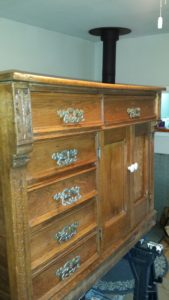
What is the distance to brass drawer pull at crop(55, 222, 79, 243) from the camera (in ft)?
2.91

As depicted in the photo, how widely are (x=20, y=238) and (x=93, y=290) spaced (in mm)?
743

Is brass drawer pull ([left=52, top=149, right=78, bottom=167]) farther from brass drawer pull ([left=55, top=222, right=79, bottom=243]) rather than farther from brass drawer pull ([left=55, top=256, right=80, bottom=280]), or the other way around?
brass drawer pull ([left=55, top=256, right=80, bottom=280])

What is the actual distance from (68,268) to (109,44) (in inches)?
83.3

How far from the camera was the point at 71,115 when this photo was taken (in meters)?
0.87

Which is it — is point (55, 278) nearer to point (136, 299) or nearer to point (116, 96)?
point (136, 299)

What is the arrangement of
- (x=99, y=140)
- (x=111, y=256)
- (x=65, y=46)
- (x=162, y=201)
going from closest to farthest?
1. (x=99, y=140)
2. (x=111, y=256)
3. (x=65, y=46)
4. (x=162, y=201)

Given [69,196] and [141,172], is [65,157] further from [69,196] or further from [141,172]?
[141,172]

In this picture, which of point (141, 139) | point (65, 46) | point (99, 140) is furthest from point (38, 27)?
point (99, 140)

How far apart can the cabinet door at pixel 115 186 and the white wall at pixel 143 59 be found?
1.71m

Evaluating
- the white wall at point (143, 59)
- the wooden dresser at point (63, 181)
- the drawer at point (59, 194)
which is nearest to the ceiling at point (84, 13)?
the white wall at point (143, 59)

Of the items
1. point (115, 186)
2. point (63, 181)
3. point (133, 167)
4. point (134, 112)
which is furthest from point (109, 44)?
point (63, 181)

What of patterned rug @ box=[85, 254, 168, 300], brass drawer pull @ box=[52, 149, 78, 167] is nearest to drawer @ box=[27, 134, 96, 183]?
brass drawer pull @ box=[52, 149, 78, 167]

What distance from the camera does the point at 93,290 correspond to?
1308mm

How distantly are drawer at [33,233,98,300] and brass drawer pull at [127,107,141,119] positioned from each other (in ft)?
1.79
